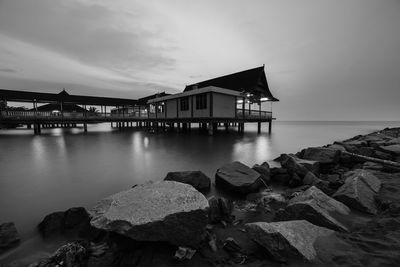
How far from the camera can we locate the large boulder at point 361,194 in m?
3.36

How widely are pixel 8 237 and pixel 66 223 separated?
0.87 meters

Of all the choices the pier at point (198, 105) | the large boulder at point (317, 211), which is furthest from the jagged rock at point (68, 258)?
the pier at point (198, 105)

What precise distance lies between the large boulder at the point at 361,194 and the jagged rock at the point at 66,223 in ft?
16.6

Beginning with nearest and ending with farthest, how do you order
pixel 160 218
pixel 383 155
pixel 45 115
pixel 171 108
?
pixel 160 218 → pixel 383 155 → pixel 45 115 → pixel 171 108

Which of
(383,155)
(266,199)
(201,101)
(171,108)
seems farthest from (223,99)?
(266,199)

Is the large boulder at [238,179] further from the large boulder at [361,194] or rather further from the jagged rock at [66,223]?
the jagged rock at [66,223]

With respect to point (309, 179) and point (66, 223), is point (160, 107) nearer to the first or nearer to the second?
point (309, 179)

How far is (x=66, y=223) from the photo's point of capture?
11.2ft

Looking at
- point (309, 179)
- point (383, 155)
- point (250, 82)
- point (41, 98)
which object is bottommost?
point (309, 179)

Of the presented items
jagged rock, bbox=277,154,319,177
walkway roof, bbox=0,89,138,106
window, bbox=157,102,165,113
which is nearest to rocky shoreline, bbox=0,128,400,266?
jagged rock, bbox=277,154,319,177

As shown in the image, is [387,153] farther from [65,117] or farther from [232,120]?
[65,117]

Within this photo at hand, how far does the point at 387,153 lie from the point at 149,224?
34.4 ft

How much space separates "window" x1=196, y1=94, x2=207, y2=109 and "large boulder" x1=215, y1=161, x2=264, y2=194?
14.9 meters

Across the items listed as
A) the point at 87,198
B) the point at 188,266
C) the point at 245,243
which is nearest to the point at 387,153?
the point at 245,243
